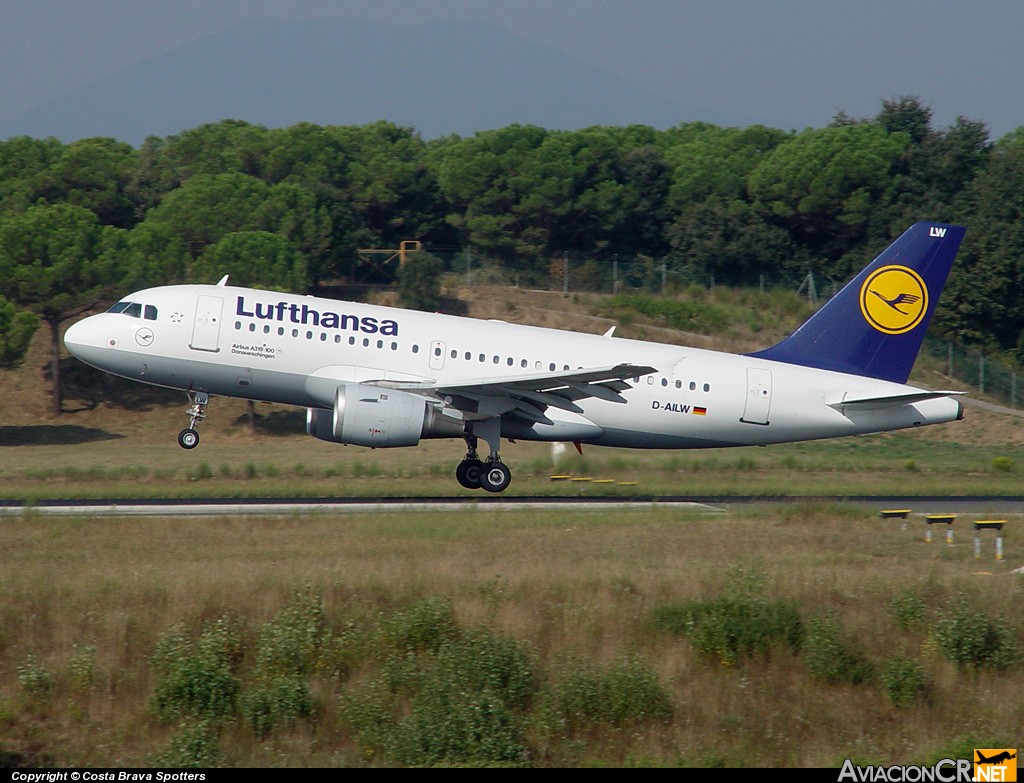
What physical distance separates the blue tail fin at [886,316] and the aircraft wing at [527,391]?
546 centimetres

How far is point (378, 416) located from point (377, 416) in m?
0.02

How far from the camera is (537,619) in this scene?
16359mm

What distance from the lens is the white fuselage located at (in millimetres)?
26438

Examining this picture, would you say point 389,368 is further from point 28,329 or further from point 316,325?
point 28,329

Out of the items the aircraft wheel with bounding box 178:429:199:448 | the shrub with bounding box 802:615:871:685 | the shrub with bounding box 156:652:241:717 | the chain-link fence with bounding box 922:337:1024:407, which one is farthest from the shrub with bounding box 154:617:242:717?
the chain-link fence with bounding box 922:337:1024:407

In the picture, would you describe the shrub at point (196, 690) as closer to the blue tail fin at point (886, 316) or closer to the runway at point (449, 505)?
the runway at point (449, 505)

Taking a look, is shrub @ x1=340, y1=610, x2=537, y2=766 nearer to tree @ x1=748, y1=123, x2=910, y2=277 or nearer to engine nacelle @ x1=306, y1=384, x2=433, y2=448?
engine nacelle @ x1=306, y1=384, x2=433, y2=448

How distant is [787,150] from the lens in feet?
242

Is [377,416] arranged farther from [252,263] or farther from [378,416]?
[252,263]

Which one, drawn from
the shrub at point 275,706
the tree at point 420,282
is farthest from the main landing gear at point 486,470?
the tree at point 420,282

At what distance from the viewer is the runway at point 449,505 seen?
987 inches

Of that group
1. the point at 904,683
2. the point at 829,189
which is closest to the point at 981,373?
the point at 829,189

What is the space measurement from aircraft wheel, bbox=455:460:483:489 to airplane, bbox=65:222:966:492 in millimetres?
34

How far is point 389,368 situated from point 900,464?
1999cm
